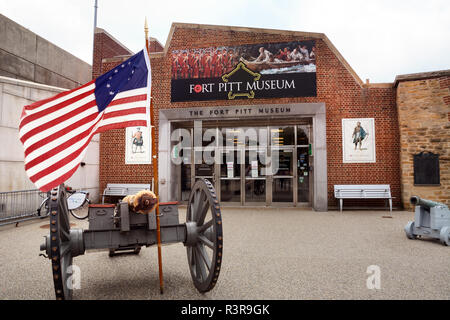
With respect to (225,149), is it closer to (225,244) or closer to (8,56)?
(225,244)

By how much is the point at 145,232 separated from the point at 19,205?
6624 millimetres

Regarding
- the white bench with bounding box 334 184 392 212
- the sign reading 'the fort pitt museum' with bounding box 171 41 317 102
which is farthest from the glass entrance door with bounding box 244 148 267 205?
the white bench with bounding box 334 184 392 212

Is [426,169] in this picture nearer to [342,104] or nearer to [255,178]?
[342,104]

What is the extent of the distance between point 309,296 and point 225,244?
261cm

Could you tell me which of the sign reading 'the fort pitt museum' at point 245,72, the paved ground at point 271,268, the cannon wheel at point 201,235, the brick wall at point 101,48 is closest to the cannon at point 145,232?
the cannon wheel at point 201,235

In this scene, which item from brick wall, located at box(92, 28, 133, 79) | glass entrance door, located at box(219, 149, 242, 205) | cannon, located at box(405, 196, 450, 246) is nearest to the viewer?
cannon, located at box(405, 196, 450, 246)

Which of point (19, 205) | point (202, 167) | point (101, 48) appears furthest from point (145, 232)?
point (101, 48)

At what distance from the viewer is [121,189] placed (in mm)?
11398

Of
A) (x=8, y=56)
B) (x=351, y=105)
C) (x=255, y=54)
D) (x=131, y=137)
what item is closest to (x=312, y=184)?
(x=351, y=105)

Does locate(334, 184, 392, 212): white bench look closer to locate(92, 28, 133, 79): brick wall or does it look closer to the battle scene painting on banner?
the battle scene painting on banner

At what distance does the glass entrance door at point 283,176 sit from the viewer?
11.1 metres

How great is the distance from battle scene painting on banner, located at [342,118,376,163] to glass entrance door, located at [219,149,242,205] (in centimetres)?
394

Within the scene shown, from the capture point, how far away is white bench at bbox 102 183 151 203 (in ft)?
37.0

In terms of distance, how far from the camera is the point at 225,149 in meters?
11.5
